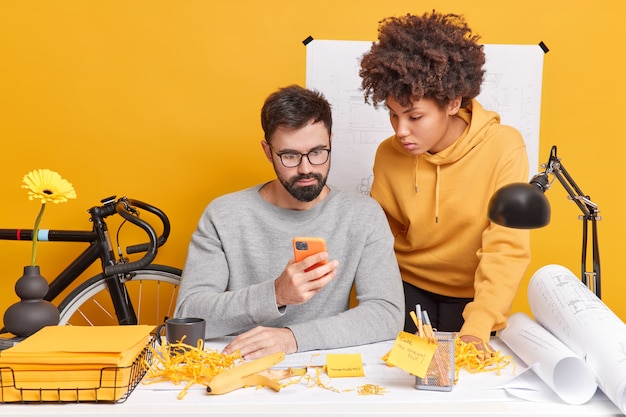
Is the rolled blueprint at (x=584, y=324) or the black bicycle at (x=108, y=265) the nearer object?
the rolled blueprint at (x=584, y=324)

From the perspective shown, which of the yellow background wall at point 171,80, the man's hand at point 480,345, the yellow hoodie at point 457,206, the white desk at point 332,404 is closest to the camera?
the white desk at point 332,404

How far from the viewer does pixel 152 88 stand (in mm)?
2854

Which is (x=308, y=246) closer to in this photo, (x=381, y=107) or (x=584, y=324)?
(x=584, y=324)

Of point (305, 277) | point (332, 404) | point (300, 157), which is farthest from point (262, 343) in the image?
point (300, 157)

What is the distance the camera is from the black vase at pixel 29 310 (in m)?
1.53

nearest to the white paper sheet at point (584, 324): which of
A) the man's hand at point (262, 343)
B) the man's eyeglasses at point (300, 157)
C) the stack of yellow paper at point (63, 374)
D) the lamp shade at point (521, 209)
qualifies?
the lamp shade at point (521, 209)

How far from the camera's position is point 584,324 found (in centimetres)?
142

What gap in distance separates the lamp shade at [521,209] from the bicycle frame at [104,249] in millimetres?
1564

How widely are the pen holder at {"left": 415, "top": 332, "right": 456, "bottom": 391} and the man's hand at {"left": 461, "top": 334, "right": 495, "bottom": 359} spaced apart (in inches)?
7.8

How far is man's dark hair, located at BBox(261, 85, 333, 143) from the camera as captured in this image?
6.62ft

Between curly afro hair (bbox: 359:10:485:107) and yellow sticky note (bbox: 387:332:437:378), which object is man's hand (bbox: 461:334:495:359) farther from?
curly afro hair (bbox: 359:10:485:107)

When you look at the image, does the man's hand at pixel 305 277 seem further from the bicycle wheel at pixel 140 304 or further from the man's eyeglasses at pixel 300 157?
the bicycle wheel at pixel 140 304

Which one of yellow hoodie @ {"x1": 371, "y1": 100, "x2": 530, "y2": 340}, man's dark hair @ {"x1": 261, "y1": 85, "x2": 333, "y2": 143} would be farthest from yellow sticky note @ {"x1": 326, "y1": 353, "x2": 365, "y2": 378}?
man's dark hair @ {"x1": 261, "y1": 85, "x2": 333, "y2": 143}

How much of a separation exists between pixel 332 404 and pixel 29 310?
74 centimetres
